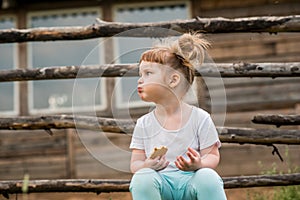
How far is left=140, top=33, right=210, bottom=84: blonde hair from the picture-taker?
110 inches

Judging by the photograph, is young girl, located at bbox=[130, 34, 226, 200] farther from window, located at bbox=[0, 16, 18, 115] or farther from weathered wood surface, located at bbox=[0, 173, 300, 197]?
window, located at bbox=[0, 16, 18, 115]

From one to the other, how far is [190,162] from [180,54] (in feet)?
1.69

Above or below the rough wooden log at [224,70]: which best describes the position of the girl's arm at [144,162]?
below

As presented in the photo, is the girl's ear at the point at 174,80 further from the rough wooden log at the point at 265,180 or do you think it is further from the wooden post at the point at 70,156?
the wooden post at the point at 70,156

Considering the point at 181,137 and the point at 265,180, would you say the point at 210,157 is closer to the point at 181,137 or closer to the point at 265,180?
the point at 181,137

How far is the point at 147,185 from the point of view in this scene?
2.49m

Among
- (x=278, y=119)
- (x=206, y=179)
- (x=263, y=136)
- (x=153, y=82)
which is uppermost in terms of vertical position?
(x=153, y=82)

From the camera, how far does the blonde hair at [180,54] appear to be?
2.80 m

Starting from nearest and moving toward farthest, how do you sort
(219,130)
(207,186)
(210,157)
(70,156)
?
(207,186), (210,157), (219,130), (70,156)

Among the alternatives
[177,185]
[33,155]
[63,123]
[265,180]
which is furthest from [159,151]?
[33,155]

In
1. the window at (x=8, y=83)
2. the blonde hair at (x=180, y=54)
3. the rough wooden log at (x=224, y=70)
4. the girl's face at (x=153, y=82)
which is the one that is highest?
the blonde hair at (x=180, y=54)

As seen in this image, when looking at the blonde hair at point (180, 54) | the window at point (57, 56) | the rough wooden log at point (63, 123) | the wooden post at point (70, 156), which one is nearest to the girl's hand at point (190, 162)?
the blonde hair at point (180, 54)

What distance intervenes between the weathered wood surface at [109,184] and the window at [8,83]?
16.2 ft

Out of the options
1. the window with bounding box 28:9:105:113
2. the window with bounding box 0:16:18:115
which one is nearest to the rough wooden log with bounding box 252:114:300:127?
the window with bounding box 28:9:105:113
